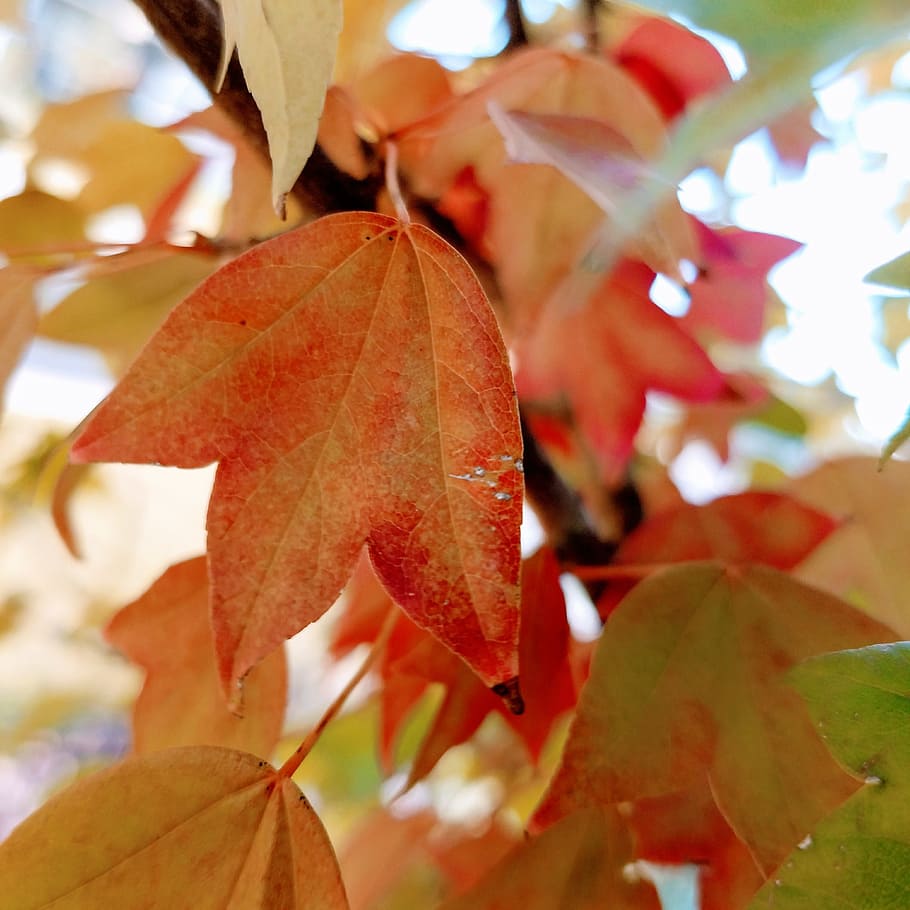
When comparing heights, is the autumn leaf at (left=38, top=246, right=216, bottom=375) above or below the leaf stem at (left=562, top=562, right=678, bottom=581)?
above

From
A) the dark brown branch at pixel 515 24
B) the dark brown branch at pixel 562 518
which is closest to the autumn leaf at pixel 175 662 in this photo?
the dark brown branch at pixel 562 518

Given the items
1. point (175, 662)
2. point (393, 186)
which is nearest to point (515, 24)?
point (393, 186)

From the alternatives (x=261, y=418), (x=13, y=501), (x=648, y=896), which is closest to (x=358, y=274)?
(x=261, y=418)

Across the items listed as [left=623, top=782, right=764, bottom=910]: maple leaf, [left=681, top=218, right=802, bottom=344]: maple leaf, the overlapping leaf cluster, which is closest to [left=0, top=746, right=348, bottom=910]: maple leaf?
the overlapping leaf cluster

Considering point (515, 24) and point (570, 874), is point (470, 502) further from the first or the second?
point (515, 24)

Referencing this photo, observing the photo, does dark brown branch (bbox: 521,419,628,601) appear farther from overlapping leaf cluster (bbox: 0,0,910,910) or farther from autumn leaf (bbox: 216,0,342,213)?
autumn leaf (bbox: 216,0,342,213)

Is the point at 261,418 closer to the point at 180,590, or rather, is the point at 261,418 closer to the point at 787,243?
the point at 180,590
